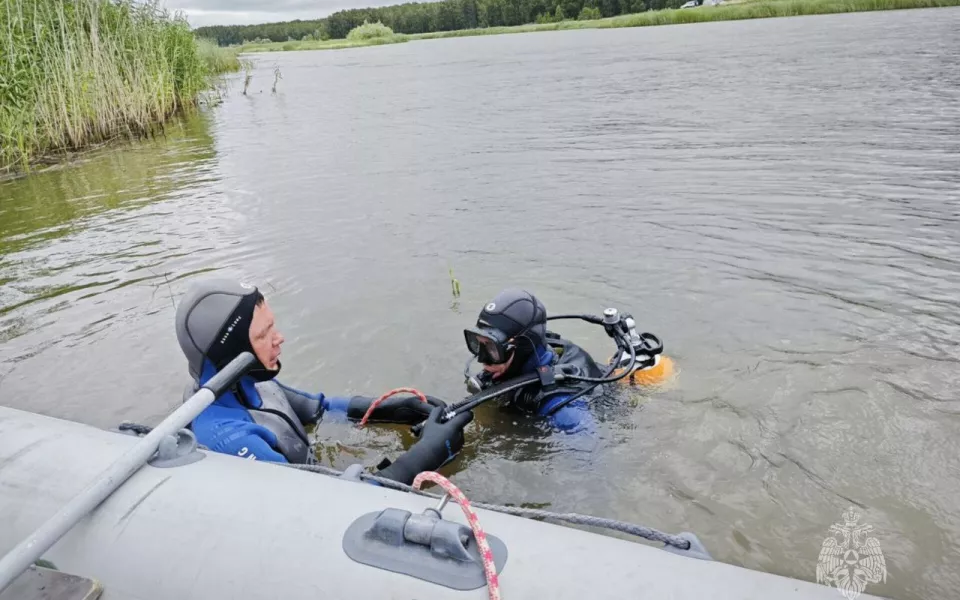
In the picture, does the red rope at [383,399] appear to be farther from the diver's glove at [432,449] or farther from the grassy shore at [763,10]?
the grassy shore at [763,10]

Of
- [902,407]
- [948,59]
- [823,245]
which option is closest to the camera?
[902,407]

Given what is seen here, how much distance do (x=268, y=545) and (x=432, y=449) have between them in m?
1.40

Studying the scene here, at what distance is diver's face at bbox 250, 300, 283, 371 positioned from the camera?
2.66 m

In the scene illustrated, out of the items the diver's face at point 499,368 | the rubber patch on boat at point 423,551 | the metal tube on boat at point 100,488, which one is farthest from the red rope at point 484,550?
the diver's face at point 499,368

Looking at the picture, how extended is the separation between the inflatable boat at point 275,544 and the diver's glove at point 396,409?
5.30 feet

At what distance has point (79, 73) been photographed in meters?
11.0

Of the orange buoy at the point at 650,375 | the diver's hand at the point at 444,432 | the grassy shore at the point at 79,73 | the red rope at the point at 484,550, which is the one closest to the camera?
the red rope at the point at 484,550

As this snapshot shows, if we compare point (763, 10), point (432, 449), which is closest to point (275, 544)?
point (432, 449)

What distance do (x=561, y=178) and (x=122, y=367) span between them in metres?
5.99

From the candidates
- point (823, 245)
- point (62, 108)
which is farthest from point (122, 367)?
point (62, 108)

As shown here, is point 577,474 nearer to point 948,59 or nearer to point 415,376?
point 415,376

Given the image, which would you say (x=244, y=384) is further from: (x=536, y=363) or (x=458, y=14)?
(x=458, y=14)

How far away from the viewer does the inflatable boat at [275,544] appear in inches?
60.7

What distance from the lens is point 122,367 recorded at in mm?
4840
